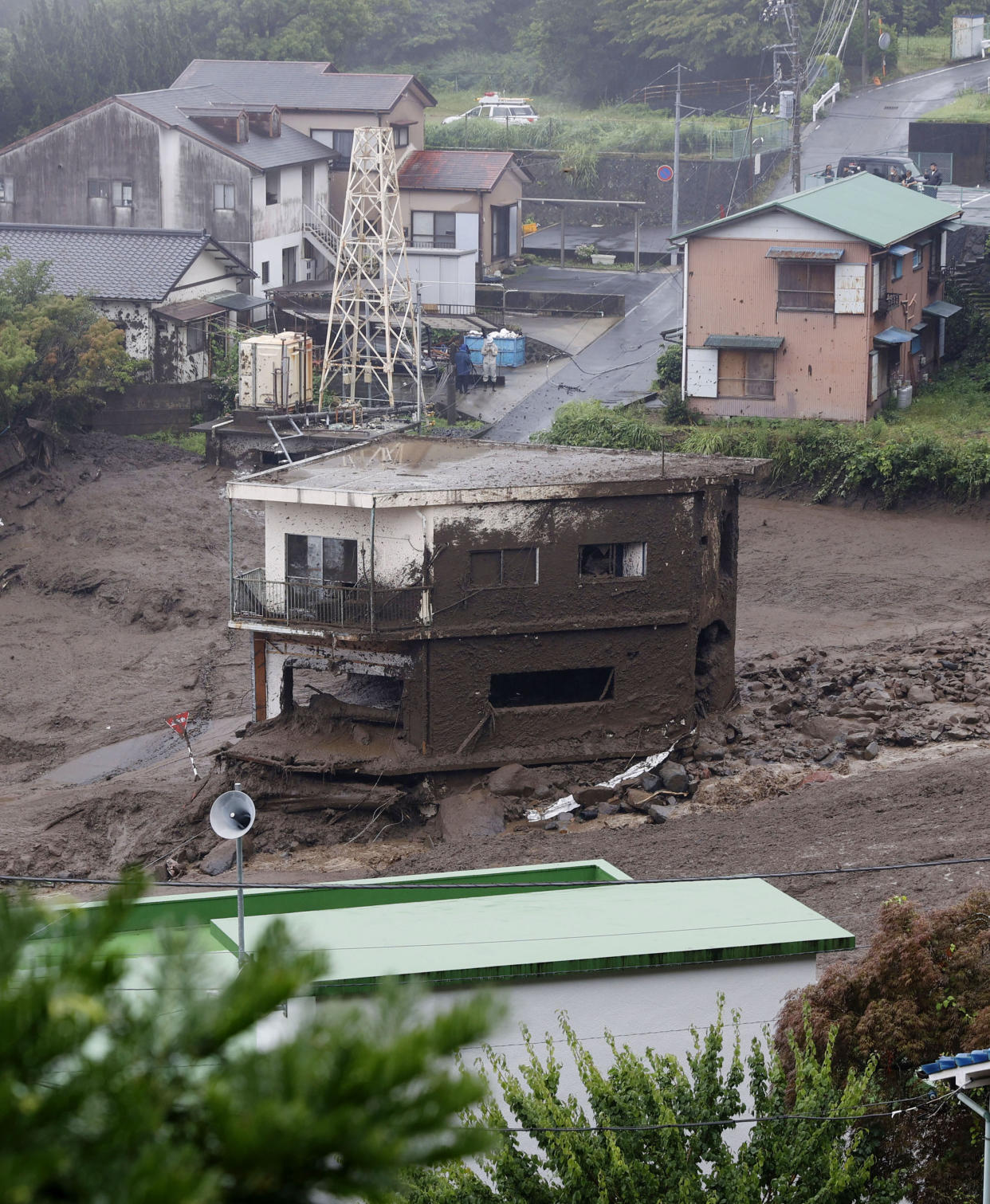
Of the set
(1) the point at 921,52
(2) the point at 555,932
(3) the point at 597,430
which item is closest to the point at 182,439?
(3) the point at 597,430

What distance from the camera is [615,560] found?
26469 mm

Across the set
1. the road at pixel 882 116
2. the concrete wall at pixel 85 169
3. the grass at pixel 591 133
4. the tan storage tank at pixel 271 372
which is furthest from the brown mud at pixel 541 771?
the grass at pixel 591 133

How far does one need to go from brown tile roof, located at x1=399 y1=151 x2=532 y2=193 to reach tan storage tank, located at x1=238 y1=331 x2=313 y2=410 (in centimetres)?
1406

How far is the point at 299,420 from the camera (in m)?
42.5

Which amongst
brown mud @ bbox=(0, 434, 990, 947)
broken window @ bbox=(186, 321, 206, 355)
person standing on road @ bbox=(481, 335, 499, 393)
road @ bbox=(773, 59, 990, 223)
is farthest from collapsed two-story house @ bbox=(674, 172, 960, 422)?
road @ bbox=(773, 59, 990, 223)

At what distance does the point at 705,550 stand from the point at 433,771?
229 inches

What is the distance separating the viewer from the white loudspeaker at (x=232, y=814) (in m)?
13.2

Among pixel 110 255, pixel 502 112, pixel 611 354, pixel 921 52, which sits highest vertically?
pixel 921 52

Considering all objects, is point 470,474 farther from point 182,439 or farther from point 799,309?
point 182,439

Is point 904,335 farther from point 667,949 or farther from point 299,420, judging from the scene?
point 667,949

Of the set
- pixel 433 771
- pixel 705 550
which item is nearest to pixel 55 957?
pixel 433 771

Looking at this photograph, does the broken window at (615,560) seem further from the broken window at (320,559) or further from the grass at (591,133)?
the grass at (591,133)

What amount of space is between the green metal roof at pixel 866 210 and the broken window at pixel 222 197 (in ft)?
51.1

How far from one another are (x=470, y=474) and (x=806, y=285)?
58.3ft
